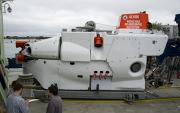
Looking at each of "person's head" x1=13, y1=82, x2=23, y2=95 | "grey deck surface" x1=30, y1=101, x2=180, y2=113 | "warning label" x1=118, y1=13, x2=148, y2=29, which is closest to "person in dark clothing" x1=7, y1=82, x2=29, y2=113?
"person's head" x1=13, y1=82, x2=23, y2=95

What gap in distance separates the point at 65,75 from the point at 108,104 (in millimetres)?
1479

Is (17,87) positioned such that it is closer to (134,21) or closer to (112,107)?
(112,107)

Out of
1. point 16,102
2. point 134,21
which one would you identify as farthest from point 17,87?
point 134,21

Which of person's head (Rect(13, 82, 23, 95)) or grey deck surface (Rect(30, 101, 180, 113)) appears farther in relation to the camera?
grey deck surface (Rect(30, 101, 180, 113))

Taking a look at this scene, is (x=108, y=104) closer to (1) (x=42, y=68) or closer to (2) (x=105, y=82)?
(2) (x=105, y=82)

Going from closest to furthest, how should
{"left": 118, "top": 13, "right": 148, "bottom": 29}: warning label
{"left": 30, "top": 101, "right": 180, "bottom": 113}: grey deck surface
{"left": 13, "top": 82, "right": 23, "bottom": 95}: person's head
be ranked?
{"left": 13, "top": 82, "right": 23, "bottom": 95}: person's head → {"left": 30, "top": 101, "right": 180, "bottom": 113}: grey deck surface → {"left": 118, "top": 13, "right": 148, "bottom": 29}: warning label

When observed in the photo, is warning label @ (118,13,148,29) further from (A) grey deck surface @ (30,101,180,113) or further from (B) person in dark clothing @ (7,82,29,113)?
(B) person in dark clothing @ (7,82,29,113)

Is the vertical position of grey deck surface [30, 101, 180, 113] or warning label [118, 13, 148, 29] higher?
warning label [118, 13, 148, 29]

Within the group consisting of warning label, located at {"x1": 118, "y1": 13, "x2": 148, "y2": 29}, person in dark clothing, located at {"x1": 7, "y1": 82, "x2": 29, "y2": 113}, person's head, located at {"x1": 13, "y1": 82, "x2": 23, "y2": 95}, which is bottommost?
person in dark clothing, located at {"x1": 7, "y1": 82, "x2": 29, "y2": 113}

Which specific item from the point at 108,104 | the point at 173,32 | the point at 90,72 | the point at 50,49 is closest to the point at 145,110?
the point at 108,104

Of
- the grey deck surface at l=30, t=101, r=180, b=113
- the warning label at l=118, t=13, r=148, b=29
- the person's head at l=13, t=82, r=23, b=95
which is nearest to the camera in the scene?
the person's head at l=13, t=82, r=23, b=95

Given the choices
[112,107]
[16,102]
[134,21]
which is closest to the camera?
[16,102]

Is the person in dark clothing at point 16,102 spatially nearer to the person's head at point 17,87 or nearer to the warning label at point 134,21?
the person's head at point 17,87

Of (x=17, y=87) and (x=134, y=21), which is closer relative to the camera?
(x=17, y=87)
